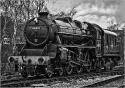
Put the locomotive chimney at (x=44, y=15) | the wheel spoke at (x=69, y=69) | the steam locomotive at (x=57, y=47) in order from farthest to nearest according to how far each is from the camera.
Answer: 1. the wheel spoke at (x=69, y=69)
2. the locomotive chimney at (x=44, y=15)
3. the steam locomotive at (x=57, y=47)

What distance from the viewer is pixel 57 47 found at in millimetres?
15875

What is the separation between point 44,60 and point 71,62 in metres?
3.00

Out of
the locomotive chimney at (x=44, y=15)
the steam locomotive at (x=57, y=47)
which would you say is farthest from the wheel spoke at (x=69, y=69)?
the locomotive chimney at (x=44, y=15)

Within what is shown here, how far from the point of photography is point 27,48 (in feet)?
55.8

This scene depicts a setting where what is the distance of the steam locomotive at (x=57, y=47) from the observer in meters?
15.6

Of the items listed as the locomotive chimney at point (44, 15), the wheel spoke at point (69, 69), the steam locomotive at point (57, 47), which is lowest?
the wheel spoke at point (69, 69)

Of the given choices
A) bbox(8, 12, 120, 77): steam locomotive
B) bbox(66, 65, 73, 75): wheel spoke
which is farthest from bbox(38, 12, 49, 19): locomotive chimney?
bbox(66, 65, 73, 75): wheel spoke

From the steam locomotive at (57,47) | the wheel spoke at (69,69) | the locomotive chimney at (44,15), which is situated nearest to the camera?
the steam locomotive at (57,47)

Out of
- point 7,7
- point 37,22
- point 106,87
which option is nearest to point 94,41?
point 37,22

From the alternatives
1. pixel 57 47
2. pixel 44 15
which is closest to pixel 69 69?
pixel 57 47

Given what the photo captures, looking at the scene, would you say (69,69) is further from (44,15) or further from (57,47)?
(44,15)

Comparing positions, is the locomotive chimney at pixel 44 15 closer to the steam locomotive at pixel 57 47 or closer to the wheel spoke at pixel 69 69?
the steam locomotive at pixel 57 47

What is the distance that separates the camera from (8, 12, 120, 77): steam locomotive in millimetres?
15633

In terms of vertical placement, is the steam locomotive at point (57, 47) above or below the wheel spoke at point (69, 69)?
above
